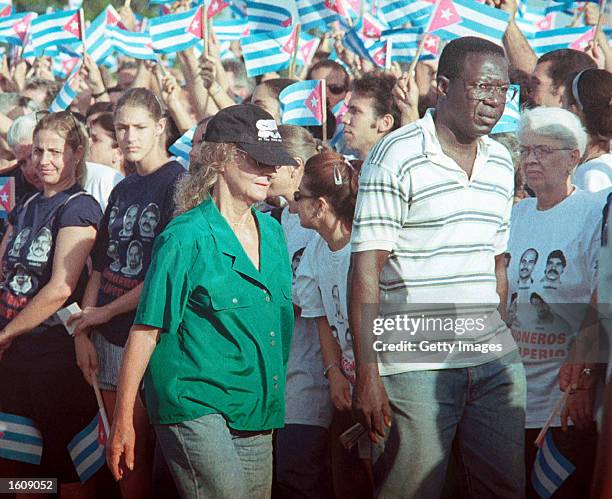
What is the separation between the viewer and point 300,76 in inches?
193

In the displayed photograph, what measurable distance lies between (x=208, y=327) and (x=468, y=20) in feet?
4.92

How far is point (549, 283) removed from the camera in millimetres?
4047

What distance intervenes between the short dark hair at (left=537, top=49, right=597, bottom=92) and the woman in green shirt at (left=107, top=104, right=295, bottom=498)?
109 centimetres

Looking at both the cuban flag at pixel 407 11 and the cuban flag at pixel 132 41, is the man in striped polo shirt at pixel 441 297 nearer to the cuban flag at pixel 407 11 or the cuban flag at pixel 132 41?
the cuban flag at pixel 407 11

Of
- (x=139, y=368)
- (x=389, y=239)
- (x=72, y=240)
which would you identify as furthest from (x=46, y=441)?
(x=389, y=239)

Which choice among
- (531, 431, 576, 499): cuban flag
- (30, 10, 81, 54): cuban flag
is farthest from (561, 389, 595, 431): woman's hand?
(30, 10, 81, 54): cuban flag

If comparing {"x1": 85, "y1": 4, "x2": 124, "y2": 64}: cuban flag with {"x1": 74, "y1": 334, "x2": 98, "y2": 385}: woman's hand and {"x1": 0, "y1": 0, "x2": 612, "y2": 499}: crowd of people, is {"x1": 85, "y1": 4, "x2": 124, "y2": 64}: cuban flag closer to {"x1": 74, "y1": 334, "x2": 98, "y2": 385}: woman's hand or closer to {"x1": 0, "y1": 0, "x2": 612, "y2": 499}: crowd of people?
{"x1": 0, "y1": 0, "x2": 612, "y2": 499}: crowd of people

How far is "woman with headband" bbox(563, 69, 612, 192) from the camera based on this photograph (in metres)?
4.04

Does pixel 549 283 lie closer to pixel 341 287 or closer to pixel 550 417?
pixel 550 417

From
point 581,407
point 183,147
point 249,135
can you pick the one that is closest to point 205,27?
point 183,147

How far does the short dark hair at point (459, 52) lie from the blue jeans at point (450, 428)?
97cm

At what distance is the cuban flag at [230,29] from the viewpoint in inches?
189

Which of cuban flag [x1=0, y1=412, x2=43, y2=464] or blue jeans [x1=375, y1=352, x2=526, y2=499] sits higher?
blue jeans [x1=375, y1=352, x2=526, y2=499]

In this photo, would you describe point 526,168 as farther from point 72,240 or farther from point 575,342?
point 72,240
